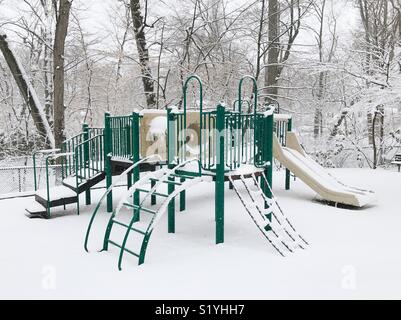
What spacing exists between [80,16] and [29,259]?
15152 mm

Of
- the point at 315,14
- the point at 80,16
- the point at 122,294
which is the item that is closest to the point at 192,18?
the point at 80,16

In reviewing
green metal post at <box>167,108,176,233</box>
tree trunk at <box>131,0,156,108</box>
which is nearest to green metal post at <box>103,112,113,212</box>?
green metal post at <box>167,108,176,233</box>

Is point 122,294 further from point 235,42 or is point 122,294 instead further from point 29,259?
point 235,42

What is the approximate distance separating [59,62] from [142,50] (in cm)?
274

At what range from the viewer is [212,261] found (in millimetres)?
4910

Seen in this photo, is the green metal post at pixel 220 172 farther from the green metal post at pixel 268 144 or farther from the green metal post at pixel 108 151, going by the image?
the green metal post at pixel 108 151

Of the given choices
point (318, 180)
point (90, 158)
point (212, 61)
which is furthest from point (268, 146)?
point (212, 61)

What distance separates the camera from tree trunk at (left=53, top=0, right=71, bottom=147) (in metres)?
12.4

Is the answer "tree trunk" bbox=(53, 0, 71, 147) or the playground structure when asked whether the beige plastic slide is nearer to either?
the playground structure

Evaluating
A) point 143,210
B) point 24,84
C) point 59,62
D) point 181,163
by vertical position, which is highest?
Result: point 59,62

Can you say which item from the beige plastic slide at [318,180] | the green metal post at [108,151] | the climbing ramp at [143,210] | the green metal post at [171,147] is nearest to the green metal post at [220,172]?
the climbing ramp at [143,210]

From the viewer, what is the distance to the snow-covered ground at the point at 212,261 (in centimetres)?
407

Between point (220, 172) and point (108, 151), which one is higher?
point (108, 151)

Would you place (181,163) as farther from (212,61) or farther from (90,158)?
(212,61)
